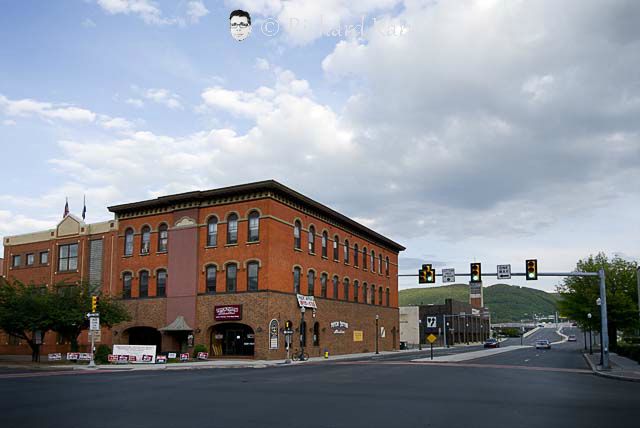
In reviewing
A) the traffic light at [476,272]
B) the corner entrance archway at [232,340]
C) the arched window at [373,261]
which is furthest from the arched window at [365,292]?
the traffic light at [476,272]

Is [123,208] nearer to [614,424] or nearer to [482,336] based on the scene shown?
[614,424]

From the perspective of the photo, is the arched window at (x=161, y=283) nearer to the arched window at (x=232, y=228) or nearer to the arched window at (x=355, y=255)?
the arched window at (x=232, y=228)

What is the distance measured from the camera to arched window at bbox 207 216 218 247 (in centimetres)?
4900

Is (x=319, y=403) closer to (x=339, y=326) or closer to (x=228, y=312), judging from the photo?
(x=228, y=312)

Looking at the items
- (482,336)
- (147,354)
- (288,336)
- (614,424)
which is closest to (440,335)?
(482,336)

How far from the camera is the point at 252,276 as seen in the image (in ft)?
153

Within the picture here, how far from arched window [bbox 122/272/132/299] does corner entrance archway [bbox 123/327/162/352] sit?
2.93m

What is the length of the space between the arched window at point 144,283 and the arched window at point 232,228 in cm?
916

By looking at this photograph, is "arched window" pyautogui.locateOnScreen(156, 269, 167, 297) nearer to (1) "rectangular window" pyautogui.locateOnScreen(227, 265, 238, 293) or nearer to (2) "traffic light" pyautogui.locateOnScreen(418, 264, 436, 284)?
(1) "rectangular window" pyautogui.locateOnScreen(227, 265, 238, 293)

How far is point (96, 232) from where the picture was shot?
55.8m

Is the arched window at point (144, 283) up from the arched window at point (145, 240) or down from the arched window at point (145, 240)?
down

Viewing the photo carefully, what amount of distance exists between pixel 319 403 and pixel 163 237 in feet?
123

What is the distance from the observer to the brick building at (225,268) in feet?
152

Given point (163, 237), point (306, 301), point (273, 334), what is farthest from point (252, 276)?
point (163, 237)
